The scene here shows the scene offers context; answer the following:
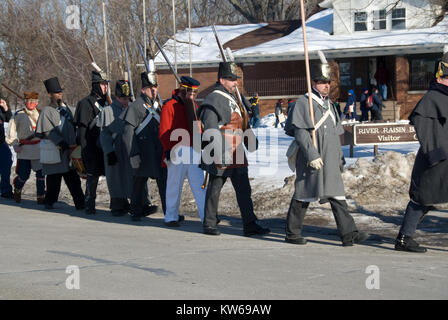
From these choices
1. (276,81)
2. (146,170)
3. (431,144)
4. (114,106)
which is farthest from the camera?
(276,81)

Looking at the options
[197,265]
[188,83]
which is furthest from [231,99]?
[197,265]

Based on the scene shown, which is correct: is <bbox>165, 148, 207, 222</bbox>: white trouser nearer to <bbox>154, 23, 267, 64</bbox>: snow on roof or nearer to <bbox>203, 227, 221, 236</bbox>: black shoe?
<bbox>203, 227, 221, 236</bbox>: black shoe

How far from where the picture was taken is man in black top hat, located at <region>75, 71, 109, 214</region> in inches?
423

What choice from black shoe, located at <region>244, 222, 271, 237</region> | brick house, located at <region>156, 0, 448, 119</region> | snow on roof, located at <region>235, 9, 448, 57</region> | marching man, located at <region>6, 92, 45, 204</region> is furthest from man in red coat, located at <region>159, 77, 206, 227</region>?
snow on roof, located at <region>235, 9, 448, 57</region>

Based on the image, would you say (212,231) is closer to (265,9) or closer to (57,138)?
(57,138)

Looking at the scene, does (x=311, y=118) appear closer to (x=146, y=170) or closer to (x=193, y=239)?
(x=193, y=239)

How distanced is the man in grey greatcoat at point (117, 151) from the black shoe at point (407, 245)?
15.0 feet

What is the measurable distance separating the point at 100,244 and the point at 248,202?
1.87 meters

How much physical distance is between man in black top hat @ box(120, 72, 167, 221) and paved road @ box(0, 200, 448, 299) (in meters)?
0.67

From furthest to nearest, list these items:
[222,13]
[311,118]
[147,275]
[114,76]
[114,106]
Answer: [222,13]
[114,76]
[114,106]
[311,118]
[147,275]

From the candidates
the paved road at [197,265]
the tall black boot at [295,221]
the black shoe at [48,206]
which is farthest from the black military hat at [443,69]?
the black shoe at [48,206]

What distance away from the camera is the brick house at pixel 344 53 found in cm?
2964

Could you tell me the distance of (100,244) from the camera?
7.89 meters
